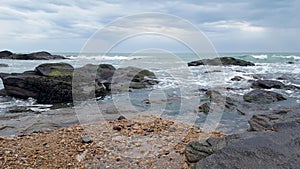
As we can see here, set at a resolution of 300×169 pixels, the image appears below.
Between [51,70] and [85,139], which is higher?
[51,70]

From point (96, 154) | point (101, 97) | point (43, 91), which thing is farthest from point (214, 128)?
point (43, 91)

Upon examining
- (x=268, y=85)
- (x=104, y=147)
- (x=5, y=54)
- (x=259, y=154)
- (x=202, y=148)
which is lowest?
(x=268, y=85)

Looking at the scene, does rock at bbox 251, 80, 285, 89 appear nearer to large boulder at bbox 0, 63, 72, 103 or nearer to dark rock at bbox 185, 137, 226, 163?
large boulder at bbox 0, 63, 72, 103

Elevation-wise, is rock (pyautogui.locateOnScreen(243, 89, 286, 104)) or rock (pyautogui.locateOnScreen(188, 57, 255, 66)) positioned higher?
rock (pyautogui.locateOnScreen(188, 57, 255, 66))

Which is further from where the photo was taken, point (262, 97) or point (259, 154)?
point (262, 97)

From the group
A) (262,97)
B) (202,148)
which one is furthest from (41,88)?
A: (202,148)

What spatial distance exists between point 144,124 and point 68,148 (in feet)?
6.46

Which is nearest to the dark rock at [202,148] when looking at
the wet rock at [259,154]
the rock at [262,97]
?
the wet rock at [259,154]

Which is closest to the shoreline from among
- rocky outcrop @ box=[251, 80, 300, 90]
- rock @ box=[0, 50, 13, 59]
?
rocky outcrop @ box=[251, 80, 300, 90]

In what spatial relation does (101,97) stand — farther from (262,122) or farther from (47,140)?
(262,122)

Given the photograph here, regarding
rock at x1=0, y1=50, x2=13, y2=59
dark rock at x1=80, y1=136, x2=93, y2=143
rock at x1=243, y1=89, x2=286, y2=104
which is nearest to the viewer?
dark rock at x1=80, y1=136, x2=93, y2=143

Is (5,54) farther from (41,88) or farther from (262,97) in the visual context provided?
(262,97)

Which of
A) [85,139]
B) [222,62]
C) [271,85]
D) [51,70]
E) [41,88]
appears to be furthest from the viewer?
[222,62]

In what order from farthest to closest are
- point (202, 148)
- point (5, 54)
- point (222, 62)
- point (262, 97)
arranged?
1. point (5, 54)
2. point (222, 62)
3. point (262, 97)
4. point (202, 148)
